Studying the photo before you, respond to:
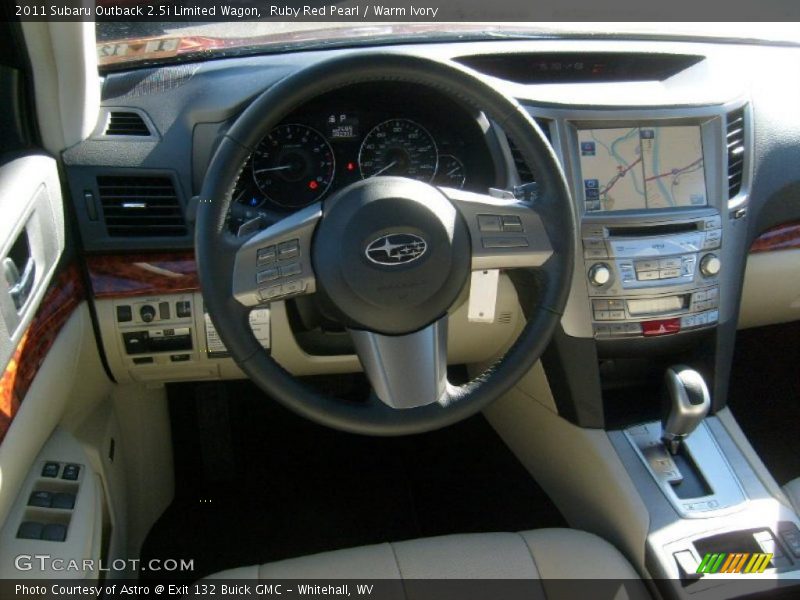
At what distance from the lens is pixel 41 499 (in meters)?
1.73

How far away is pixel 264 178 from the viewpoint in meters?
1.84

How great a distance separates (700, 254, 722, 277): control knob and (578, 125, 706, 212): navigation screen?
121 millimetres

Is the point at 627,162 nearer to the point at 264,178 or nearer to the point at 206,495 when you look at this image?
the point at 264,178

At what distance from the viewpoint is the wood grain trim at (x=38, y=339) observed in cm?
149

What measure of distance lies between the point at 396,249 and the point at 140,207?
0.65 meters

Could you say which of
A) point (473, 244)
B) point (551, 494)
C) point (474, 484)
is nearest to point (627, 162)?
point (473, 244)

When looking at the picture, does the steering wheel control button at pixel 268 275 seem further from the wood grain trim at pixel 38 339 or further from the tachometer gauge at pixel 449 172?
the tachometer gauge at pixel 449 172

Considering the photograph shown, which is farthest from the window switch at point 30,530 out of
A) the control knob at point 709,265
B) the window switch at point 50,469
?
the control knob at point 709,265

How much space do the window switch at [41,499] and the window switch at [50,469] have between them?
4cm

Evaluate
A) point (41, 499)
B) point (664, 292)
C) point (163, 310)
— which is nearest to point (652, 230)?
point (664, 292)

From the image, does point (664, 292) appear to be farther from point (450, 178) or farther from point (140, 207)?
point (140, 207)

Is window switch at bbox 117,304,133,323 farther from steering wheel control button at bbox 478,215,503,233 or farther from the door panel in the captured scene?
steering wheel control button at bbox 478,215,503,233

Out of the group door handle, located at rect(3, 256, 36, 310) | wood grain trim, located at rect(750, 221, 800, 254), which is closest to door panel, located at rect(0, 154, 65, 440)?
door handle, located at rect(3, 256, 36, 310)

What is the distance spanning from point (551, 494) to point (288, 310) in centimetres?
86
